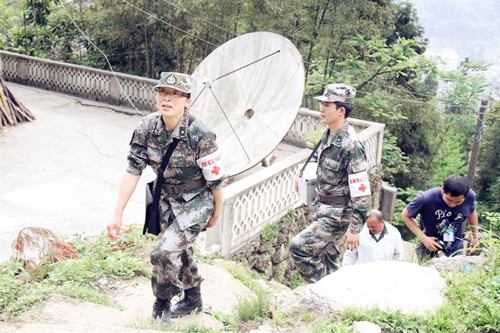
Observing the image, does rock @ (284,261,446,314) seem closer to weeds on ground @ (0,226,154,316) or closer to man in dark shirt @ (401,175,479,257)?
man in dark shirt @ (401,175,479,257)

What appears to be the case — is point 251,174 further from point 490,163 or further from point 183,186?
point 490,163

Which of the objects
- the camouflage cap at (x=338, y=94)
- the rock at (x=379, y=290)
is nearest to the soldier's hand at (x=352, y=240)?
the rock at (x=379, y=290)

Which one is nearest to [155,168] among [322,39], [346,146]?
[346,146]

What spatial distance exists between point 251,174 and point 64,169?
3276mm

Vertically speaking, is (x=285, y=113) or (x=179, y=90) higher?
(x=179, y=90)

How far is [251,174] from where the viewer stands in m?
9.13

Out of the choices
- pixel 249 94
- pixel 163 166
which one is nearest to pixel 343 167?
pixel 163 166

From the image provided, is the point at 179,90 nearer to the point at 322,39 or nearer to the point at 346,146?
the point at 346,146

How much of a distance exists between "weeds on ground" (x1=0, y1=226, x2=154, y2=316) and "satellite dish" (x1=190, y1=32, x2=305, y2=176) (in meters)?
3.05

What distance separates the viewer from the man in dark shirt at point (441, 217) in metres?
5.36

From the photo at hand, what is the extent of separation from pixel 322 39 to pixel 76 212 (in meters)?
9.29

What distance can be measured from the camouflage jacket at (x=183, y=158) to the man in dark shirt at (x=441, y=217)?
2.30 metres

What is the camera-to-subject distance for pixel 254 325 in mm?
3637

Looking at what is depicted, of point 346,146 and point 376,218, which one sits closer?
point 346,146
